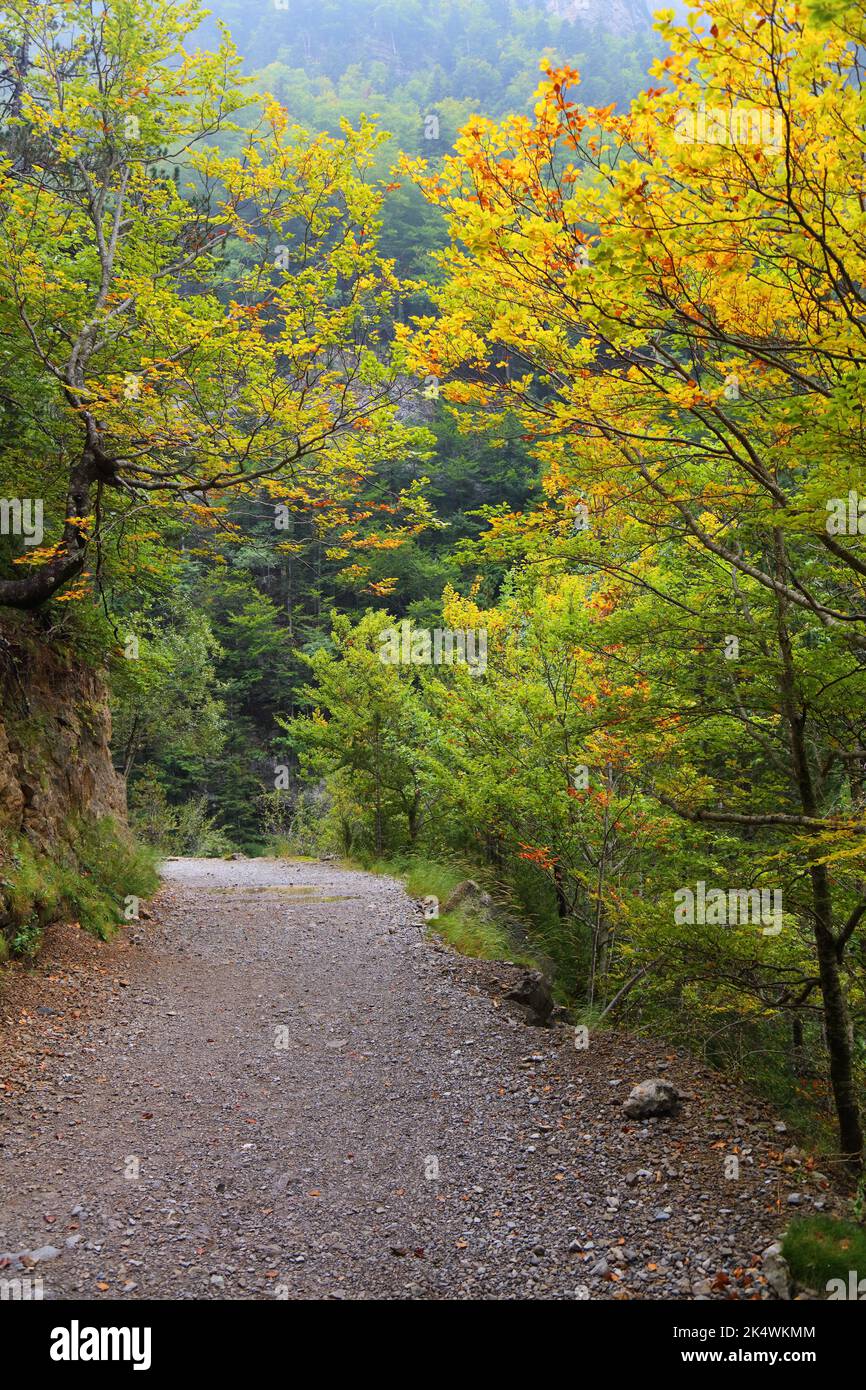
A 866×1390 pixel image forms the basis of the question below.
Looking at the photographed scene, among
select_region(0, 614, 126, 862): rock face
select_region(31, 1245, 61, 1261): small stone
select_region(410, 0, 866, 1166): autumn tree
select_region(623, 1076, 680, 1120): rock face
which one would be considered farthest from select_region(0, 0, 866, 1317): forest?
select_region(31, 1245, 61, 1261): small stone

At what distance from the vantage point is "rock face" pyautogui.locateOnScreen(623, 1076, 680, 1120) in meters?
4.80

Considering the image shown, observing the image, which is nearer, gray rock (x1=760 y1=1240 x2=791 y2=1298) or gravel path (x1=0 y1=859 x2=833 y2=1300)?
gray rock (x1=760 y1=1240 x2=791 y2=1298)

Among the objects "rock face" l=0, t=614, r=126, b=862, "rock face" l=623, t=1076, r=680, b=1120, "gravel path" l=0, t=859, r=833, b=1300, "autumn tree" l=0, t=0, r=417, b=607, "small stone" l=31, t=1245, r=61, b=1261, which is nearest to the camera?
"small stone" l=31, t=1245, r=61, b=1261

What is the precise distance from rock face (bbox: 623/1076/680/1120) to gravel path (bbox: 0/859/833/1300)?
0.07m

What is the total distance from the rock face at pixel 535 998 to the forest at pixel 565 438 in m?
0.41

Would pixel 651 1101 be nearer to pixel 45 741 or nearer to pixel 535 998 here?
pixel 535 998

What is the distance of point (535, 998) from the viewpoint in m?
6.58

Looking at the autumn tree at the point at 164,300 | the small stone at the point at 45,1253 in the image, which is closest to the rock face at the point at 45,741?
the autumn tree at the point at 164,300

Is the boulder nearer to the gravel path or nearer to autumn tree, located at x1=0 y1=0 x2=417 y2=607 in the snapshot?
the gravel path

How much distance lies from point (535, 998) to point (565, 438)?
4478 mm

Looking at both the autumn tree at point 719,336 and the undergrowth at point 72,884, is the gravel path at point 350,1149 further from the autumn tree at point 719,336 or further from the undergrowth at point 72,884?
the autumn tree at point 719,336

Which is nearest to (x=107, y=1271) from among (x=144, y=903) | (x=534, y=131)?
(x=534, y=131)

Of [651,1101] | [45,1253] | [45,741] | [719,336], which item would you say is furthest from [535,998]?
[45,741]

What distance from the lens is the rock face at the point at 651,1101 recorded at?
480cm
